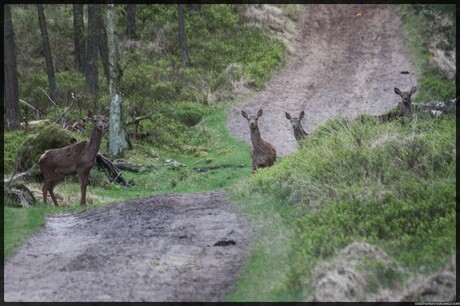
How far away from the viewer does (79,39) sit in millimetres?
33344

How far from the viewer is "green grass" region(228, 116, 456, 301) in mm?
8945

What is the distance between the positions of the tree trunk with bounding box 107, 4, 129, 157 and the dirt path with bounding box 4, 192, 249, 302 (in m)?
9.18

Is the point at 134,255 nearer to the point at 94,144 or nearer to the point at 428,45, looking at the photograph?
the point at 94,144

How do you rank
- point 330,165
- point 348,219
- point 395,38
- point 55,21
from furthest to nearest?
1. point 55,21
2. point 395,38
3. point 330,165
4. point 348,219

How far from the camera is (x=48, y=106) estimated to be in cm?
2889

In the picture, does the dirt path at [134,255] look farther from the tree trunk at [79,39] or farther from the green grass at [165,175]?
the tree trunk at [79,39]

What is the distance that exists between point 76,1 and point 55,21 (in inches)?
412

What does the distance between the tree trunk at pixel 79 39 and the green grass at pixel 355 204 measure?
18.6 m

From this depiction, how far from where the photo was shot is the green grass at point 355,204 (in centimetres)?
895

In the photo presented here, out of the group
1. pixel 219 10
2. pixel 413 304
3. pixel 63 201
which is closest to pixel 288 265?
pixel 413 304

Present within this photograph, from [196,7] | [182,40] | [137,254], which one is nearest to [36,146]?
[137,254]

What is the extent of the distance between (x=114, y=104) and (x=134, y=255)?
13686 millimetres

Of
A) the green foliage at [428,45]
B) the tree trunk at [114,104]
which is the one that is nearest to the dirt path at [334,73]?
the green foliage at [428,45]

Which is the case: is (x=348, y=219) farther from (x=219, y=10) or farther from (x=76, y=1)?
(x=219, y=10)
